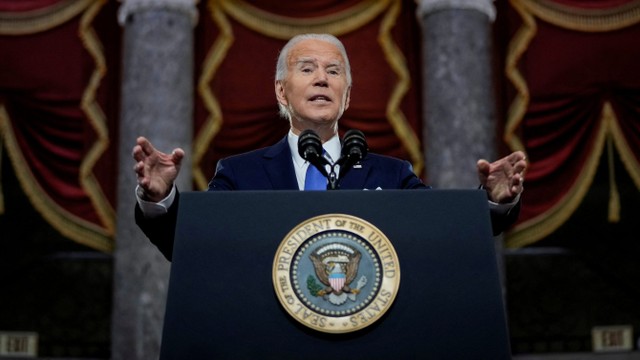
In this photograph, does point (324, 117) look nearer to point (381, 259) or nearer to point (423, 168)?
point (381, 259)

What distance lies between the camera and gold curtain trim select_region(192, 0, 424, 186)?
7.11m

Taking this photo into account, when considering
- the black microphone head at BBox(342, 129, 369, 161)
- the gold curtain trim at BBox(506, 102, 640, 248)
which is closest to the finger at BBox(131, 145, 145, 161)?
the black microphone head at BBox(342, 129, 369, 161)

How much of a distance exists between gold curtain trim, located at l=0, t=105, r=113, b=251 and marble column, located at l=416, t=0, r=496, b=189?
286 centimetres

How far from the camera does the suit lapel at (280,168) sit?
2205mm

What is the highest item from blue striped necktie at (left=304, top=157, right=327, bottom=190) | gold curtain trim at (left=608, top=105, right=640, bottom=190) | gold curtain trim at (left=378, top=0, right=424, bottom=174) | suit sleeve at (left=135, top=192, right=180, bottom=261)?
gold curtain trim at (left=378, top=0, right=424, bottom=174)

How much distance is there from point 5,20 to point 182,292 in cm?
637

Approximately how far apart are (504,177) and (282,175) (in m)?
0.59

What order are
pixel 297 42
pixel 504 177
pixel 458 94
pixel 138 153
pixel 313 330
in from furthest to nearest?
pixel 458 94, pixel 297 42, pixel 504 177, pixel 138 153, pixel 313 330

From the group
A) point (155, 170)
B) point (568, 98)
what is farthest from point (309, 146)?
point (568, 98)

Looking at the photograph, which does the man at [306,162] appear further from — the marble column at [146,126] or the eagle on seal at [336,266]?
the marble column at [146,126]

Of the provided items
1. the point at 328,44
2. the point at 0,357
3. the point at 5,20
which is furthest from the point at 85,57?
the point at 328,44

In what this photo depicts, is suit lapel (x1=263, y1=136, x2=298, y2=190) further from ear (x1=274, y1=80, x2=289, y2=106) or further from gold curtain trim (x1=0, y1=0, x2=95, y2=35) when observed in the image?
gold curtain trim (x1=0, y1=0, x2=95, y2=35)

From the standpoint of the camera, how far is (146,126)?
6652 mm

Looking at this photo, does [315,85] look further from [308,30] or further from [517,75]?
[517,75]
